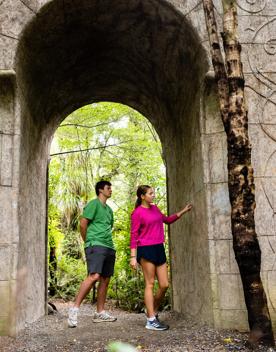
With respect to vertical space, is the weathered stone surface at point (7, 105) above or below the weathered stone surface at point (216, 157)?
above

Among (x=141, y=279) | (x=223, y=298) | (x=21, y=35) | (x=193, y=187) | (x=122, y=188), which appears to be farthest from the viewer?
(x=122, y=188)

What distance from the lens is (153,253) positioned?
4.81m

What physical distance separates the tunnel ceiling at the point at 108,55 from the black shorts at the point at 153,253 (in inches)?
76.5

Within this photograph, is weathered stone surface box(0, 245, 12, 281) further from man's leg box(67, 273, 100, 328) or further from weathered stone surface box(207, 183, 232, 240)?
weathered stone surface box(207, 183, 232, 240)

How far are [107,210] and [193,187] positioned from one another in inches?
44.5

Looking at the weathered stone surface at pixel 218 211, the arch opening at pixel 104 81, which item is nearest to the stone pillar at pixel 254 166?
the weathered stone surface at pixel 218 211

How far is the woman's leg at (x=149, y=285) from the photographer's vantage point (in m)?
4.73

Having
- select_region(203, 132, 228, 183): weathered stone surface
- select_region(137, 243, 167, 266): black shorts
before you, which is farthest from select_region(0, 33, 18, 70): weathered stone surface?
select_region(137, 243, 167, 266): black shorts

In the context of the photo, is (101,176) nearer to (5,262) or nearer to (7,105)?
(7,105)

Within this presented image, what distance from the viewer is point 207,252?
14.8 ft

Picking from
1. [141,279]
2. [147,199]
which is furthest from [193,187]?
[141,279]

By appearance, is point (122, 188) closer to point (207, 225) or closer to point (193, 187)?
point (193, 187)

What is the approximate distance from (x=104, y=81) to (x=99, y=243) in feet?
10.1

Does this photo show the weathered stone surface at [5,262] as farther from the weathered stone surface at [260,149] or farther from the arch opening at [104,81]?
the weathered stone surface at [260,149]
